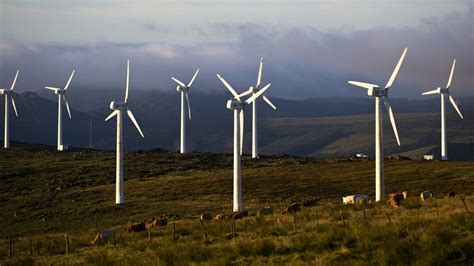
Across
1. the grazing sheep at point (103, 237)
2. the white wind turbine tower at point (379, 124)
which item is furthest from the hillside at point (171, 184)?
the grazing sheep at point (103, 237)

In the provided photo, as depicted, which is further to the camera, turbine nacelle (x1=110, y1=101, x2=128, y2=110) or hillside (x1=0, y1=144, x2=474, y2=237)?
turbine nacelle (x1=110, y1=101, x2=128, y2=110)

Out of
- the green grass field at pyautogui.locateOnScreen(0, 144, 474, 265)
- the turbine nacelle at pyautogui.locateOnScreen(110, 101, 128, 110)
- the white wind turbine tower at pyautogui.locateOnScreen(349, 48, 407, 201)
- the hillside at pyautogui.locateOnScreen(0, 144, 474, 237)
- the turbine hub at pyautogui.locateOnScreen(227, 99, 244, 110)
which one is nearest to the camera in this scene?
the green grass field at pyautogui.locateOnScreen(0, 144, 474, 265)

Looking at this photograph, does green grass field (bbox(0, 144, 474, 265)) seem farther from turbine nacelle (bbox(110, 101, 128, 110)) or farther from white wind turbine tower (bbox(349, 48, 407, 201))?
turbine nacelle (bbox(110, 101, 128, 110))

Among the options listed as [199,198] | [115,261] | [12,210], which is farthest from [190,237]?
[12,210]

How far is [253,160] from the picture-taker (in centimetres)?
11550

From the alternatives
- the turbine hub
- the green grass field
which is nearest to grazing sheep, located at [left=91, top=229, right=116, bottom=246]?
the green grass field

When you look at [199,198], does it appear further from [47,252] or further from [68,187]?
[47,252]

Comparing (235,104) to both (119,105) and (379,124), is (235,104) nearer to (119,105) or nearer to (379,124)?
(379,124)

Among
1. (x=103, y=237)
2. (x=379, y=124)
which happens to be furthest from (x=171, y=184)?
(x=103, y=237)

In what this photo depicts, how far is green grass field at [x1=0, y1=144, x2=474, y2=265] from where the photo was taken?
98.4ft

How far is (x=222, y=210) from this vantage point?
217 ft

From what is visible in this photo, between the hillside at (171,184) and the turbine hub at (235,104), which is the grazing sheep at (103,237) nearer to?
the hillside at (171,184)

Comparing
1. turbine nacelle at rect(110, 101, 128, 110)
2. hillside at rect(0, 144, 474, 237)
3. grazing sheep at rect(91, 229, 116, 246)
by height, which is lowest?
grazing sheep at rect(91, 229, 116, 246)

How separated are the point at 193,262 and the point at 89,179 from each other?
73021 mm
